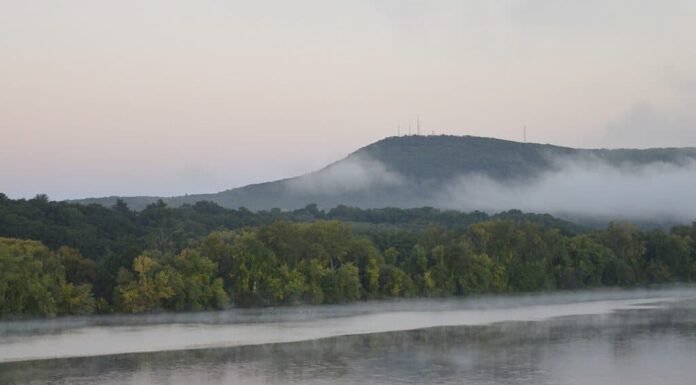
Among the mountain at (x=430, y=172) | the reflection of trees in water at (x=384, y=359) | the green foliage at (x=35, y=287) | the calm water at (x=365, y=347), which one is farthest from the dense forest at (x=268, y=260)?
the mountain at (x=430, y=172)

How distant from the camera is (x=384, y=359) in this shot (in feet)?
110

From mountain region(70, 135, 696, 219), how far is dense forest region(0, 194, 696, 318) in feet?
238

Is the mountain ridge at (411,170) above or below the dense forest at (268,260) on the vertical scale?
above

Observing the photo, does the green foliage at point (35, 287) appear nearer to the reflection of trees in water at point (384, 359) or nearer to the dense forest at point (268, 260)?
the dense forest at point (268, 260)

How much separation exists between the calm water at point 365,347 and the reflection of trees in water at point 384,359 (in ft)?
0.14

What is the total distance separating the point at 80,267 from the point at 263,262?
10.7 meters

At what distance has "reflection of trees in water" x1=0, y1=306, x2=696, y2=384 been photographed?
2964cm

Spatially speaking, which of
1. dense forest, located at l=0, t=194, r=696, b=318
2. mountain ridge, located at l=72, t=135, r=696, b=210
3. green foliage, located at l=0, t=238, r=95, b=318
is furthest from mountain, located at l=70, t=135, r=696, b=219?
green foliage, located at l=0, t=238, r=95, b=318

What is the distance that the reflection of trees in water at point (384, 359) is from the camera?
29.6 metres

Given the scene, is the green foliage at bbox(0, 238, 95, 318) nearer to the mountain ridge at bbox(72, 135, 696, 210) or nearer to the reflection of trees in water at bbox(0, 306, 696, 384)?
the reflection of trees in water at bbox(0, 306, 696, 384)

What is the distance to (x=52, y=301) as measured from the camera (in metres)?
47.8

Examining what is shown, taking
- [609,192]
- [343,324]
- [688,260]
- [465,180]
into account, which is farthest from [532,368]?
[609,192]

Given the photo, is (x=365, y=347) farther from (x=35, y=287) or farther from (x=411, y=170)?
(x=411, y=170)

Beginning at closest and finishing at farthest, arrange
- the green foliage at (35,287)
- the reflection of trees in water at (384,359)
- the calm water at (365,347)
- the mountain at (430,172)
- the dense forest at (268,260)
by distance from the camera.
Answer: the reflection of trees in water at (384,359)
the calm water at (365,347)
the green foliage at (35,287)
the dense forest at (268,260)
the mountain at (430,172)
